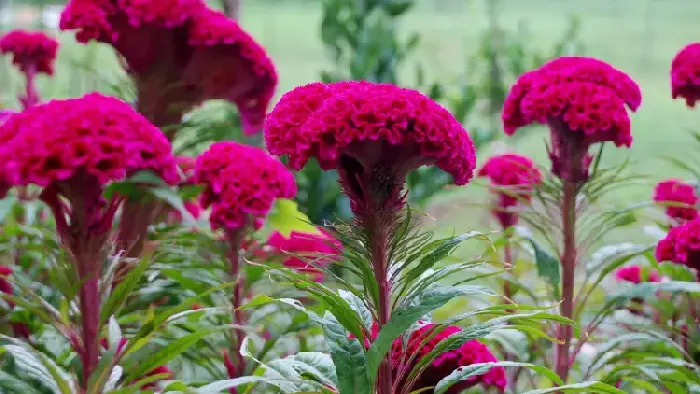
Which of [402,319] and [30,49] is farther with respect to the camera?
[30,49]

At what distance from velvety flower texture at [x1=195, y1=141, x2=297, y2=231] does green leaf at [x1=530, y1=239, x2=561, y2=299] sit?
0.35 metres

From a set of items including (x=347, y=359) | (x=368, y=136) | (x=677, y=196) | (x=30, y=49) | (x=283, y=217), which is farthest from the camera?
(x=30, y=49)

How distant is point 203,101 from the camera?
4.51 feet

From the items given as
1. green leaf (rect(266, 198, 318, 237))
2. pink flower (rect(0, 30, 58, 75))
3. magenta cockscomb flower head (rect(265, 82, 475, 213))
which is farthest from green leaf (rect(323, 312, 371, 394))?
pink flower (rect(0, 30, 58, 75))

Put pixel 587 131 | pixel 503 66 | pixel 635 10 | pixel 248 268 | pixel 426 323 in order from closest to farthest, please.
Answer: pixel 426 323, pixel 587 131, pixel 248 268, pixel 503 66, pixel 635 10

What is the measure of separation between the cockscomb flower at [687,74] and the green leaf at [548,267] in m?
0.31

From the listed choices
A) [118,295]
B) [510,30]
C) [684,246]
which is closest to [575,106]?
[684,246]

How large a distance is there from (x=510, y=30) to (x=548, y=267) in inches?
79.1

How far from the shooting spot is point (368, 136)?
2.39 ft

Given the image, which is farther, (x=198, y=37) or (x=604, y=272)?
(x=198, y=37)

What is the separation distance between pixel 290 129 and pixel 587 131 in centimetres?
43

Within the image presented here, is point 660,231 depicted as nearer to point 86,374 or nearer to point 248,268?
point 248,268

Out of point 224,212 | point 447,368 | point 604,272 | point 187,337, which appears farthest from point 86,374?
point 604,272

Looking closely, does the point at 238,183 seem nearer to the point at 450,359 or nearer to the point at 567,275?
the point at 450,359
